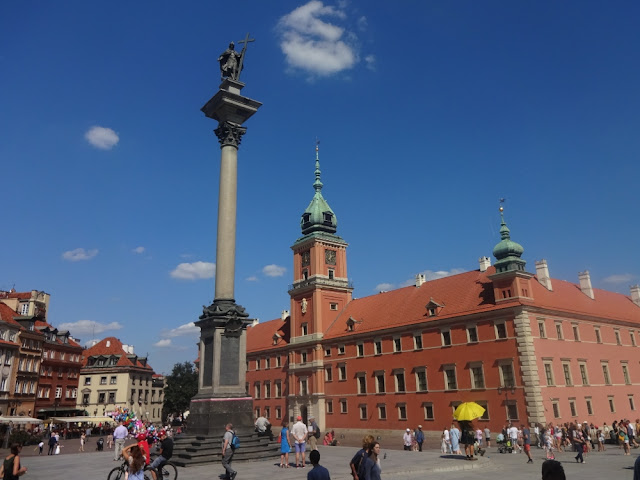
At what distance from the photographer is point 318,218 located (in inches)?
2488

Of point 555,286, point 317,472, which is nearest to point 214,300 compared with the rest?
point 317,472

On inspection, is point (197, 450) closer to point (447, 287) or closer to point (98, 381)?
point (447, 287)

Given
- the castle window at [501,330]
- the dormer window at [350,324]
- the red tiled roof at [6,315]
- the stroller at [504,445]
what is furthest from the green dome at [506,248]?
the red tiled roof at [6,315]

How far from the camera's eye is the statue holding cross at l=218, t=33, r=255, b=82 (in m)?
23.8

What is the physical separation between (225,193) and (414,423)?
31.7 m

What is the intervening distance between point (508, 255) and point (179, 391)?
52.2m

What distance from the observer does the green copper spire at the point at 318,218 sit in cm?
6312

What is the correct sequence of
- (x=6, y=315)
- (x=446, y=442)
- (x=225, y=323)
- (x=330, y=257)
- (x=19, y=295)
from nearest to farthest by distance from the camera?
(x=225, y=323), (x=446, y=442), (x=6, y=315), (x=330, y=257), (x=19, y=295)

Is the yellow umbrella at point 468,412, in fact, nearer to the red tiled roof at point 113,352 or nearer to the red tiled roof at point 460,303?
the red tiled roof at point 460,303

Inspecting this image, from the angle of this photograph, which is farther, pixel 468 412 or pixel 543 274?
pixel 543 274

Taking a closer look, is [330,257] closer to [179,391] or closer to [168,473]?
[179,391]

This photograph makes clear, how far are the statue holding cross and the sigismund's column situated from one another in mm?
753

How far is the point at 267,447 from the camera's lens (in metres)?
18.8

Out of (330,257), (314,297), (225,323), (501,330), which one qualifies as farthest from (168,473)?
(330,257)
